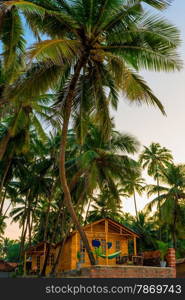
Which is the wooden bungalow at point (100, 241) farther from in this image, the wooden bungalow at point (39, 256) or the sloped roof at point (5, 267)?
the sloped roof at point (5, 267)

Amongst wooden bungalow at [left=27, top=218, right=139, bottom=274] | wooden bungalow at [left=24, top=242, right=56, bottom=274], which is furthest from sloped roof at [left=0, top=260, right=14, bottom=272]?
wooden bungalow at [left=27, top=218, right=139, bottom=274]

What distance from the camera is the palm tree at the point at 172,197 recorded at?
31.2 meters

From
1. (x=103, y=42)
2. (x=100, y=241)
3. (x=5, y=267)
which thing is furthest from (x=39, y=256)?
(x=103, y=42)

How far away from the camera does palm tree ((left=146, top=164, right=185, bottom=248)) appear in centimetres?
3119

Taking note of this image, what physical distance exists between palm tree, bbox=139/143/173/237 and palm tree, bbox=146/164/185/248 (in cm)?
69

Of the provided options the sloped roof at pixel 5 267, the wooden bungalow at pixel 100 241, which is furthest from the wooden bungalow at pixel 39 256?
the sloped roof at pixel 5 267

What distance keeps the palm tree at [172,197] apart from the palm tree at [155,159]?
69 centimetres

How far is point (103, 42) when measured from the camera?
512 inches

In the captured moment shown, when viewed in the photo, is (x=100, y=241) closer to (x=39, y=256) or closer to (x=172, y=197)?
(x=39, y=256)

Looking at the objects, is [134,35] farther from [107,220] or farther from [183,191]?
[183,191]


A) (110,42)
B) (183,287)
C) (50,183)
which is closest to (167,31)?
(110,42)

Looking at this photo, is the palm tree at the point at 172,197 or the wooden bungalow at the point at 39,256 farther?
the palm tree at the point at 172,197

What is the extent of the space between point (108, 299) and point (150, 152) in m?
28.6

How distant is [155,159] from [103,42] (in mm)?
22247
